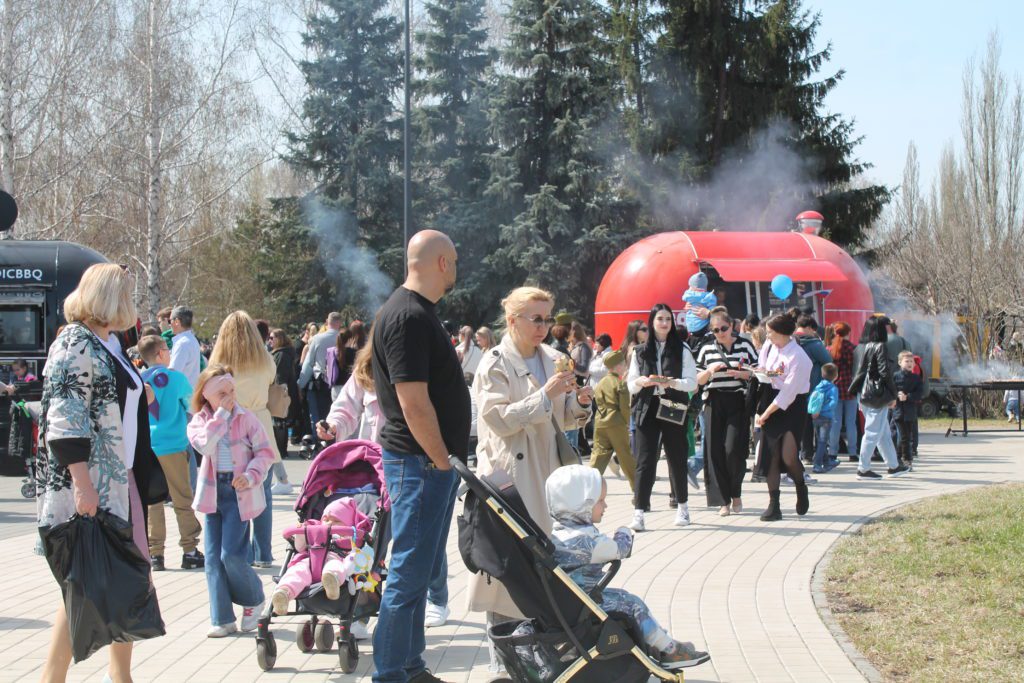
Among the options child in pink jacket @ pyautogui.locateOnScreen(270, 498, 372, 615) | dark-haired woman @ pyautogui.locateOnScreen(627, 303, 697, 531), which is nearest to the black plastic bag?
child in pink jacket @ pyautogui.locateOnScreen(270, 498, 372, 615)

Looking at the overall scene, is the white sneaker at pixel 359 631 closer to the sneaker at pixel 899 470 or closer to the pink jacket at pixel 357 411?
the pink jacket at pixel 357 411

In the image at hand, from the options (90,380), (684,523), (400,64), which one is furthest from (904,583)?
(400,64)

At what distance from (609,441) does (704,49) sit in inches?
1039

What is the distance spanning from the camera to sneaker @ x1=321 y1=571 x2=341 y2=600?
5.80m

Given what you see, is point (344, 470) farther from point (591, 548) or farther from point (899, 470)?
point (899, 470)

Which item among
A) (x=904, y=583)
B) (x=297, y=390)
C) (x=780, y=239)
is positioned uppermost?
(x=780, y=239)

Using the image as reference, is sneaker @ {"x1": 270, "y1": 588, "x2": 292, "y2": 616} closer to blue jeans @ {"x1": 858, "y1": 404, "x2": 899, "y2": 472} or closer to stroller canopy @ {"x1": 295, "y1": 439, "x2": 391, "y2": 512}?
stroller canopy @ {"x1": 295, "y1": 439, "x2": 391, "y2": 512}

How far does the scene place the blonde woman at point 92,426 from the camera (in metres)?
4.68

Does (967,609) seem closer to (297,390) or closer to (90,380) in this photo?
(90,380)

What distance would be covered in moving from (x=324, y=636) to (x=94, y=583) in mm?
1746

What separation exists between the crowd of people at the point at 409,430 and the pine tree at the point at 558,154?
2264cm

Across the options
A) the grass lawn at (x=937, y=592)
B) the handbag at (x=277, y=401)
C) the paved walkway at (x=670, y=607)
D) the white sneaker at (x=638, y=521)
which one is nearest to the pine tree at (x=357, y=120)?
the paved walkway at (x=670, y=607)

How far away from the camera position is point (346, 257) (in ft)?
118

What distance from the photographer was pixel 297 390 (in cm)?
1745
